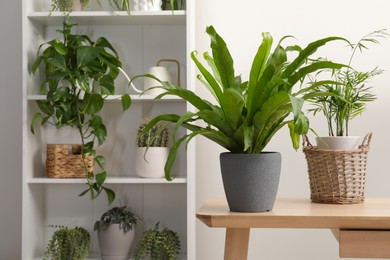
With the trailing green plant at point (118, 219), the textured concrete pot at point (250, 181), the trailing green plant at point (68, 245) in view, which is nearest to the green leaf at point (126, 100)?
the trailing green plant at point (118, 219)

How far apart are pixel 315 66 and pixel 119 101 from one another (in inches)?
50.2

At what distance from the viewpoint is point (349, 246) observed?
1659 mm

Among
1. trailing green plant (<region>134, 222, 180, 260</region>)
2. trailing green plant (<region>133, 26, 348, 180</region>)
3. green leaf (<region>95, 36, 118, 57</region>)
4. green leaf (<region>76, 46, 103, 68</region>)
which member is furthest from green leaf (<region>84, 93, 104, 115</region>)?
trailing green plant (<region>133, 26, 348, 180</region>)

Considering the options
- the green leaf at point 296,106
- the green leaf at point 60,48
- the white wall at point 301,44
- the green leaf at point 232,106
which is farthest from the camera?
the white wall at point 301,44

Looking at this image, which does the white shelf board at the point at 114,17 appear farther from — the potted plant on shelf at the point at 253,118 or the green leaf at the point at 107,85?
the potted plant on shelf at the point at 253,118

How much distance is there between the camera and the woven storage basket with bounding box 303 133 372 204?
6.54 feet

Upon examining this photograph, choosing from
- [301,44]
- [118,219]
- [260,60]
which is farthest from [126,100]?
[260,60]

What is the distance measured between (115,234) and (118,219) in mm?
68

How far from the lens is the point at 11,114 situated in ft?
9.87

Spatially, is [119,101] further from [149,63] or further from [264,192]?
[264,192]

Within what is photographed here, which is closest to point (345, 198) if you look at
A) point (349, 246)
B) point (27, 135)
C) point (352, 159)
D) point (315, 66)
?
point (352, 159)

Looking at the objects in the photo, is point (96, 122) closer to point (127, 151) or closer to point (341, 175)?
point (127, 151)

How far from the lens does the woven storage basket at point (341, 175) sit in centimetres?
199

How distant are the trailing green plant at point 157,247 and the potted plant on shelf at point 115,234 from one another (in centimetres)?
7
